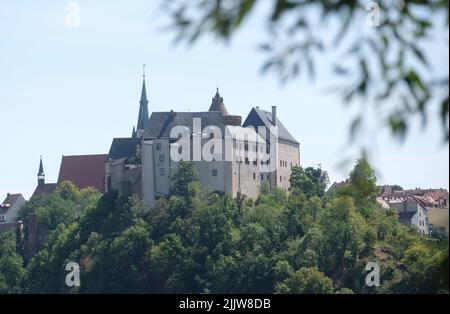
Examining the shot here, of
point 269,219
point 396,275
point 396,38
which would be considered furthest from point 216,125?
point 396,38

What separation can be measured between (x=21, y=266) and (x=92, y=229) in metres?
11.8

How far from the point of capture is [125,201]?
85688 millimetres

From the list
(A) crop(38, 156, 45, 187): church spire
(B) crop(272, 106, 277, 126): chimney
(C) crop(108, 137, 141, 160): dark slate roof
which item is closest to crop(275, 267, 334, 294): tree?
(B) crop(272, 106, 277, 126): chimney

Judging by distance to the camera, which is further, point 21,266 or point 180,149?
point 21,266

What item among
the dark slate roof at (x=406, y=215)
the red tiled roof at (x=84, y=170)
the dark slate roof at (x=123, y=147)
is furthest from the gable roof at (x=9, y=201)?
the dark slate roof at (x=406, y=215)

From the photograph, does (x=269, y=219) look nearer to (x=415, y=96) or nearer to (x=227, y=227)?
(x=227, y=227)

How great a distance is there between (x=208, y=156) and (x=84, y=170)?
4077cm

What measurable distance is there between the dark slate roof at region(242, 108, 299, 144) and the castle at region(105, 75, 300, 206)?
213mm

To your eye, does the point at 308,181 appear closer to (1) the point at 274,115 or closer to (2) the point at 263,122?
(2) the point at 263,122

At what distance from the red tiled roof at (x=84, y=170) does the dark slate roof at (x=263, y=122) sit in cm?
2911

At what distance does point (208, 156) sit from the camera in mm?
85125

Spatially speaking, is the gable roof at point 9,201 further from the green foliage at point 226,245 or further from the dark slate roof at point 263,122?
the dark slate roof at point 263,122

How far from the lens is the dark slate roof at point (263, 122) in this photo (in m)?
93.8

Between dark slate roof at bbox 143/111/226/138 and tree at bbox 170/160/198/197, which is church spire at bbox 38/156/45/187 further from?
tree at bbox 170/160/198/197
